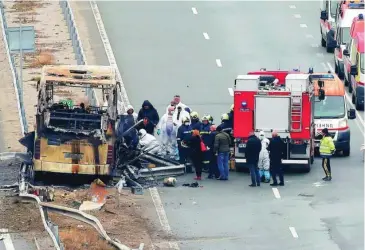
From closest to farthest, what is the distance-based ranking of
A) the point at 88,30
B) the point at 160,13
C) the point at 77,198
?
the point at 77,198
the point at 88,30
the point at 160,13

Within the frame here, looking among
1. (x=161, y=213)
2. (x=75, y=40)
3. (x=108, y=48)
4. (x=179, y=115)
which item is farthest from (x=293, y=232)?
(x=108, y=48)

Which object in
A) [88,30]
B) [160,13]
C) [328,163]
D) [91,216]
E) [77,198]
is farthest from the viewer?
[160,13]

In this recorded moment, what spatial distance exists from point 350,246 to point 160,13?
2707 cm

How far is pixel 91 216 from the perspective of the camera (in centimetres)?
3297

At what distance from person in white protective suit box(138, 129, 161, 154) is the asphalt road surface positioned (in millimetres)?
1625

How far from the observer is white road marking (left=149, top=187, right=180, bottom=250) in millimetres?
33375

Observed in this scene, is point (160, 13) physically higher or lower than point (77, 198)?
higher

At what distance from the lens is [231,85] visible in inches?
1956

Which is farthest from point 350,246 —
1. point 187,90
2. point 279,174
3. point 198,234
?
point 187,90

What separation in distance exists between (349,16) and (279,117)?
1309cm

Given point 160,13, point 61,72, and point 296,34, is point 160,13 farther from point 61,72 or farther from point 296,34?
point 61,72

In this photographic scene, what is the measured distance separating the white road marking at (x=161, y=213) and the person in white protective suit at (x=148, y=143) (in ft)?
7.27

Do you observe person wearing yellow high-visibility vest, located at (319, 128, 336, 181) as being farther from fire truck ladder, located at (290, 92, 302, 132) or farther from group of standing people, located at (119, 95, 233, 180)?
group of standing people, located at (119, 95, 233, 180)

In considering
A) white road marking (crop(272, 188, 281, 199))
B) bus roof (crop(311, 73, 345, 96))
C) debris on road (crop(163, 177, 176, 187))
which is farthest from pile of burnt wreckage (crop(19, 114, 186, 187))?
bus roof (crop(311, 73, 345, 96))
